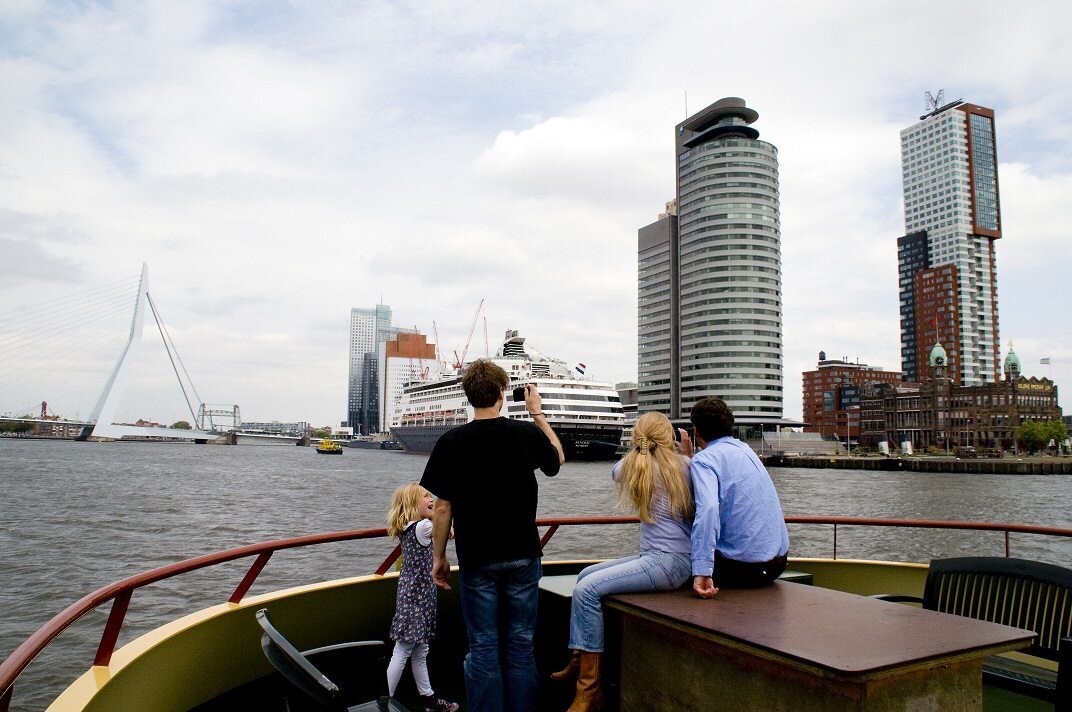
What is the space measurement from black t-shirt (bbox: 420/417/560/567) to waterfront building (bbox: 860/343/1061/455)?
104226 mm

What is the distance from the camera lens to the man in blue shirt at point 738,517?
2908mm

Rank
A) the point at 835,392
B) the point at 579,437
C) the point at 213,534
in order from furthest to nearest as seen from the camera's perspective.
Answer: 1. the point at 835,392
2. the point at 579,437
3. the point at 213,534

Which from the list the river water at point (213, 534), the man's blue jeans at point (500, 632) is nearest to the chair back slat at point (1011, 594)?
the man's blue jeans at point (500, 632)

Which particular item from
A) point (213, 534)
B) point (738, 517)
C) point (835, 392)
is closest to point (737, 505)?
point (738, 517)

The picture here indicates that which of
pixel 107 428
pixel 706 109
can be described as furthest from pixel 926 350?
pixel 107 428

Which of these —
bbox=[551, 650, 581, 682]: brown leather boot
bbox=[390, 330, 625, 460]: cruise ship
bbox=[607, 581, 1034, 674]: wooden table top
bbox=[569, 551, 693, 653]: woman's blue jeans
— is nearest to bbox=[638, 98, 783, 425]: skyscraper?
bbox=[390, 330, 625, 460]: cruise ship

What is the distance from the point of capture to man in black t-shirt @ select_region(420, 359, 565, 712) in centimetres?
278

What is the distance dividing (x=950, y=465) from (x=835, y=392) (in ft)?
293

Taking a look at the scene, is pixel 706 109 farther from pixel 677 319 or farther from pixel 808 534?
pixel 808 534

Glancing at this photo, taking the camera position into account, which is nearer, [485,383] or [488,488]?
[488,488]

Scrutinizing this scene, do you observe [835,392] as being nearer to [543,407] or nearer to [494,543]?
[543,407]

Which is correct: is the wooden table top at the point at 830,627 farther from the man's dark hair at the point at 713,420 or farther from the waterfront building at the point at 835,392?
the waterfront building at the point at 835,392

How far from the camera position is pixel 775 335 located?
346 ft

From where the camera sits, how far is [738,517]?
294cm
